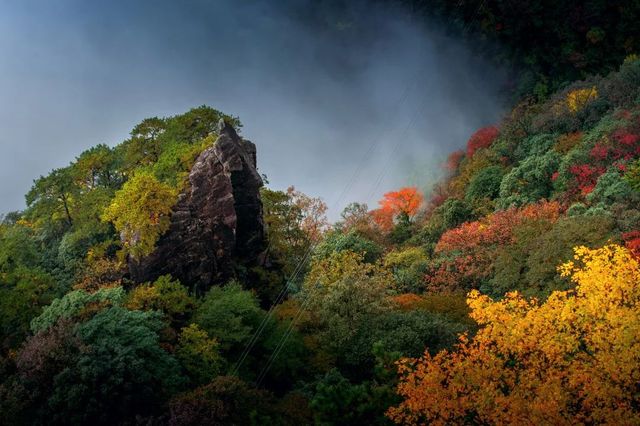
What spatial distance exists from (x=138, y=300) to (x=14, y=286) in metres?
8.90

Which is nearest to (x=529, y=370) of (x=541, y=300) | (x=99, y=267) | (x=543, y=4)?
(x=541, y=300)

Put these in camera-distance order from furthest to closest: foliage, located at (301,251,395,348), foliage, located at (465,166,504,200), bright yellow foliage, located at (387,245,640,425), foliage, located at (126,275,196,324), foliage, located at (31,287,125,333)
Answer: foliage, located at (465,166,504,200)
foliage, located at (301,251,395,348)
foliage, located at (126,275,196,324)
foliage, located at (31,287,125,333)
bright yellow foliage, located at (387,245,640,425)

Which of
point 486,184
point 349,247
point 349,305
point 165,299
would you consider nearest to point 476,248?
point 349,247

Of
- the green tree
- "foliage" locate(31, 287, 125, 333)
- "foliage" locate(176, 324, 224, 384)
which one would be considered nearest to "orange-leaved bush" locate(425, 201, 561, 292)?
"foliage" locate(176, 324, 224, 384)

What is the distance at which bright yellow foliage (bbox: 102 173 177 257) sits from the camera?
31797mm

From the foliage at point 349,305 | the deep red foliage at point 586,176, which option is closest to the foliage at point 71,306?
the foliage at point 349,305

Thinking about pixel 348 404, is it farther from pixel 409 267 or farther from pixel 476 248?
pixel 409 267

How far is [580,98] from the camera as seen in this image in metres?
52.7

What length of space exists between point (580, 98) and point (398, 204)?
2777 centimetres

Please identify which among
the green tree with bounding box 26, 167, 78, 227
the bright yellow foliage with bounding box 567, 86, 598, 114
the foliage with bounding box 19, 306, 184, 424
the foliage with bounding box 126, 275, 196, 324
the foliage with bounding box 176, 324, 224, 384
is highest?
the bright yellow foliage with bounding box 567, 86, 598, 114

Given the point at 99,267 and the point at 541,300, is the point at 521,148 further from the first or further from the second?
the point at 99,267

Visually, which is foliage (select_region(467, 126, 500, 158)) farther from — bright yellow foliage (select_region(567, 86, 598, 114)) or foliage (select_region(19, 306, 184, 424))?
foliage (select_region(19, 306, 184, 424))

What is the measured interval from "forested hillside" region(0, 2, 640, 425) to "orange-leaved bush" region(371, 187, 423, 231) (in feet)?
48.9

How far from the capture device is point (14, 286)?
29.9m
